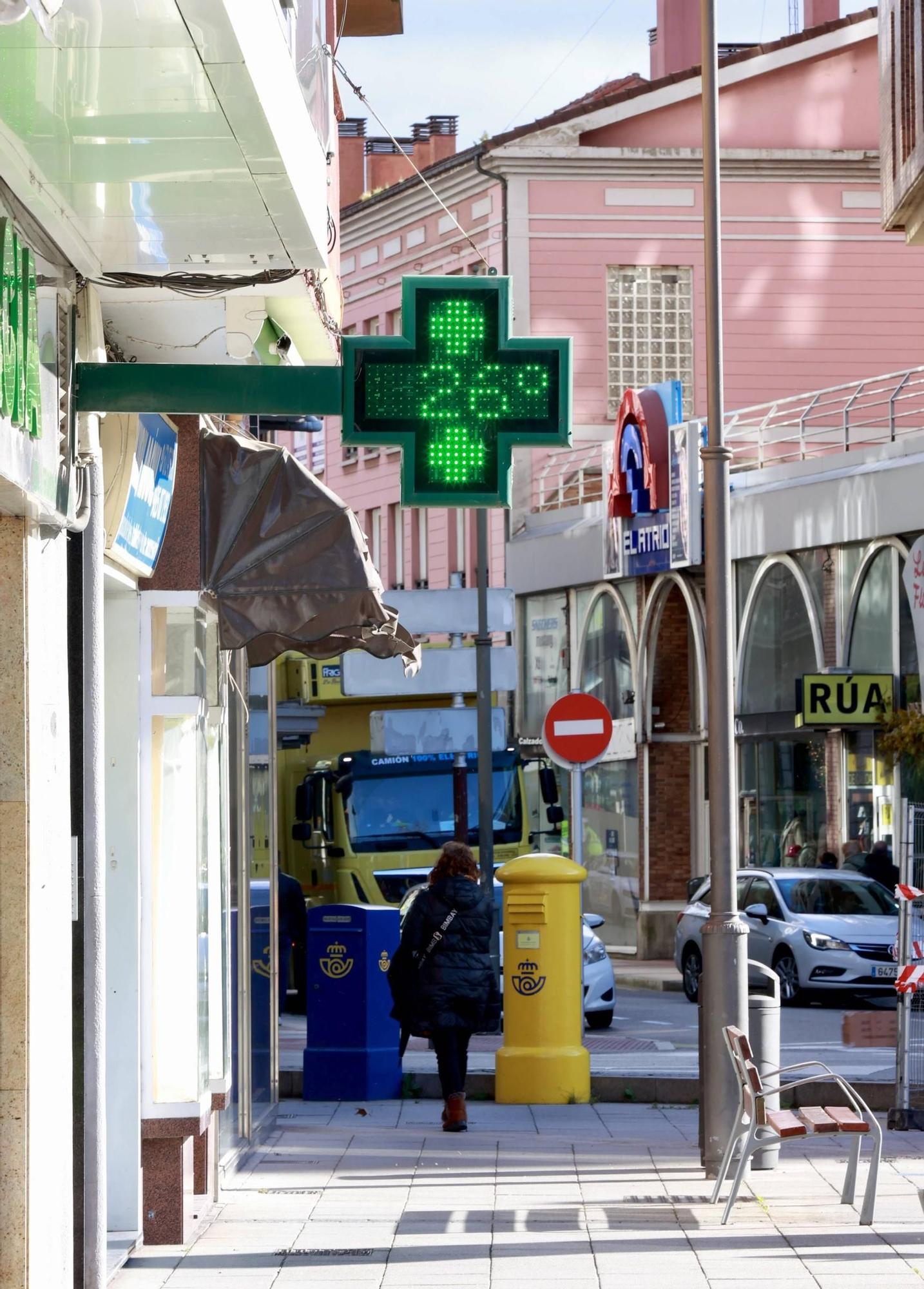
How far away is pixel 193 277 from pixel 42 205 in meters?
1.52

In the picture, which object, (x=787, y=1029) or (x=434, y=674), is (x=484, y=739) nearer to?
(x=434, y=674)

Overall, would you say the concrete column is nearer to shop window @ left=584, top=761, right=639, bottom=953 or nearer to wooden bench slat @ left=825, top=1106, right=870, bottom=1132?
wooden bench slat @ left=825, top=1106, right=870, bottom=1132

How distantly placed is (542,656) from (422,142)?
16.5 meters

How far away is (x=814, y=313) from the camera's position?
39625 mm

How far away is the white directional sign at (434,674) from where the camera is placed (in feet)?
65.1

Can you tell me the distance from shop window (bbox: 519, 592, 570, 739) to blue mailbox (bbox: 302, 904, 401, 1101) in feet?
72.6

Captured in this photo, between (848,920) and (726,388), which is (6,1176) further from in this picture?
(726,388)

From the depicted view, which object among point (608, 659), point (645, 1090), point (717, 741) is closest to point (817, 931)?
point (645, 1090)

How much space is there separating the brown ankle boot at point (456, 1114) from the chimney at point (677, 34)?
103 ft

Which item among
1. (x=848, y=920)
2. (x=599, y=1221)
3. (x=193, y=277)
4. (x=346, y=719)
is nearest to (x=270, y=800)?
(x=599, y=1221)

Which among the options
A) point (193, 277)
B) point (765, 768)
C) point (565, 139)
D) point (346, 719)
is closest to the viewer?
point (193, 277)

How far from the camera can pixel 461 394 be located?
7.54 m

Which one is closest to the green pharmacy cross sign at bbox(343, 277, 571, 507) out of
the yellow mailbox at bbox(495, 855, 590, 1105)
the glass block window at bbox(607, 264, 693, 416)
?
the yellow mailbox at bbox(495, 855, 590, 1105)

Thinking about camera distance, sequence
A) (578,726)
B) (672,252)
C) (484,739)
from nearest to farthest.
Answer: (578,726) < (484,739) < (672,252)
